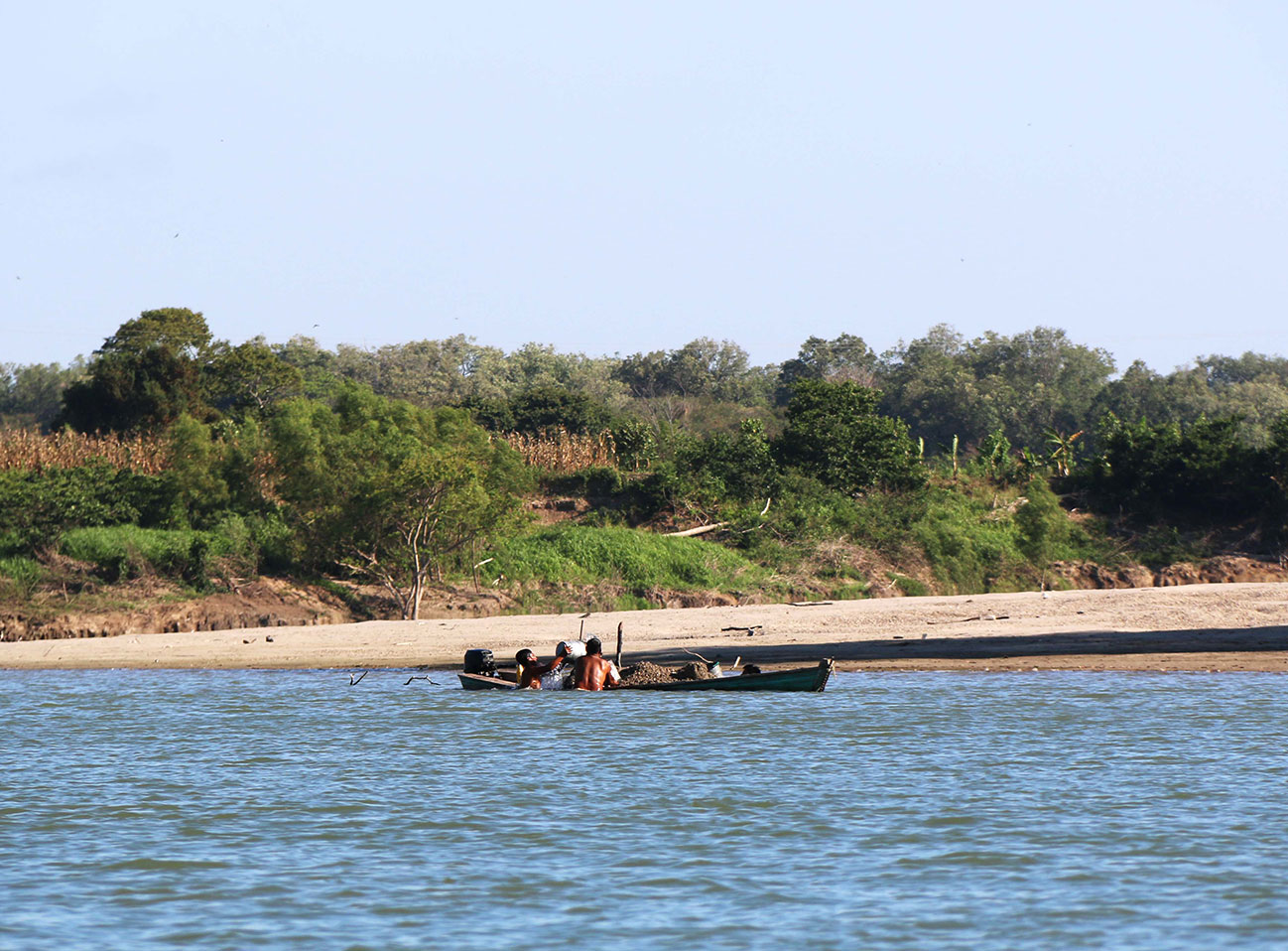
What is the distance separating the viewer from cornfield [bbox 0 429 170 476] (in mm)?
37125

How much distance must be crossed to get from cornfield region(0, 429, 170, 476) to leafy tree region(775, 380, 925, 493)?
17.7m

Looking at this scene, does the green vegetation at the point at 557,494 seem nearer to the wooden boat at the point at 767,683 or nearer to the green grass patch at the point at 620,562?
the green grass patch at the point at 620,562

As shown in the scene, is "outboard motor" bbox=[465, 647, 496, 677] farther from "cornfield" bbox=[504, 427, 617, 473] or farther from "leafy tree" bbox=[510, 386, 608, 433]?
"leafy tree" bbox=[510, 386, 608, 433]

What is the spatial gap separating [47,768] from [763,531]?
2525cm

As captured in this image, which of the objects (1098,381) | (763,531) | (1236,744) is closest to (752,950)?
(1236,744)

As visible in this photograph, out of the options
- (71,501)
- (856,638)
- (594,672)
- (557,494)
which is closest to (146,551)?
(71,501)

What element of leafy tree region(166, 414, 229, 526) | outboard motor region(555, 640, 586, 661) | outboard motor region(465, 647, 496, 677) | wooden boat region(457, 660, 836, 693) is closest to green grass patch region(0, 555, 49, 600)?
leafy tree region(166, 414, 229, 526)

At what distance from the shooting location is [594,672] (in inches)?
827

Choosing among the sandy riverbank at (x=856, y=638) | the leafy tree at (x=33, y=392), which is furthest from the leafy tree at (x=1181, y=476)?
the leafy tree at (x=33, y=392)

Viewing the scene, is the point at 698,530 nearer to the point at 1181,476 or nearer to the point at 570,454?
the point at 570,454

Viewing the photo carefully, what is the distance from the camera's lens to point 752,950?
900 centimetres

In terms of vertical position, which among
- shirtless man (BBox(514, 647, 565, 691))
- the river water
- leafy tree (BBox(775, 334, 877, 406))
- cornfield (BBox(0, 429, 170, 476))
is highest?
leafy tree (BBox(775, 334, 877, 406))

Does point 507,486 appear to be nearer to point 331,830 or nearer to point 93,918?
point 331,830

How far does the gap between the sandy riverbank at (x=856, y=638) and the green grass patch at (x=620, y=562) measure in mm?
3852
